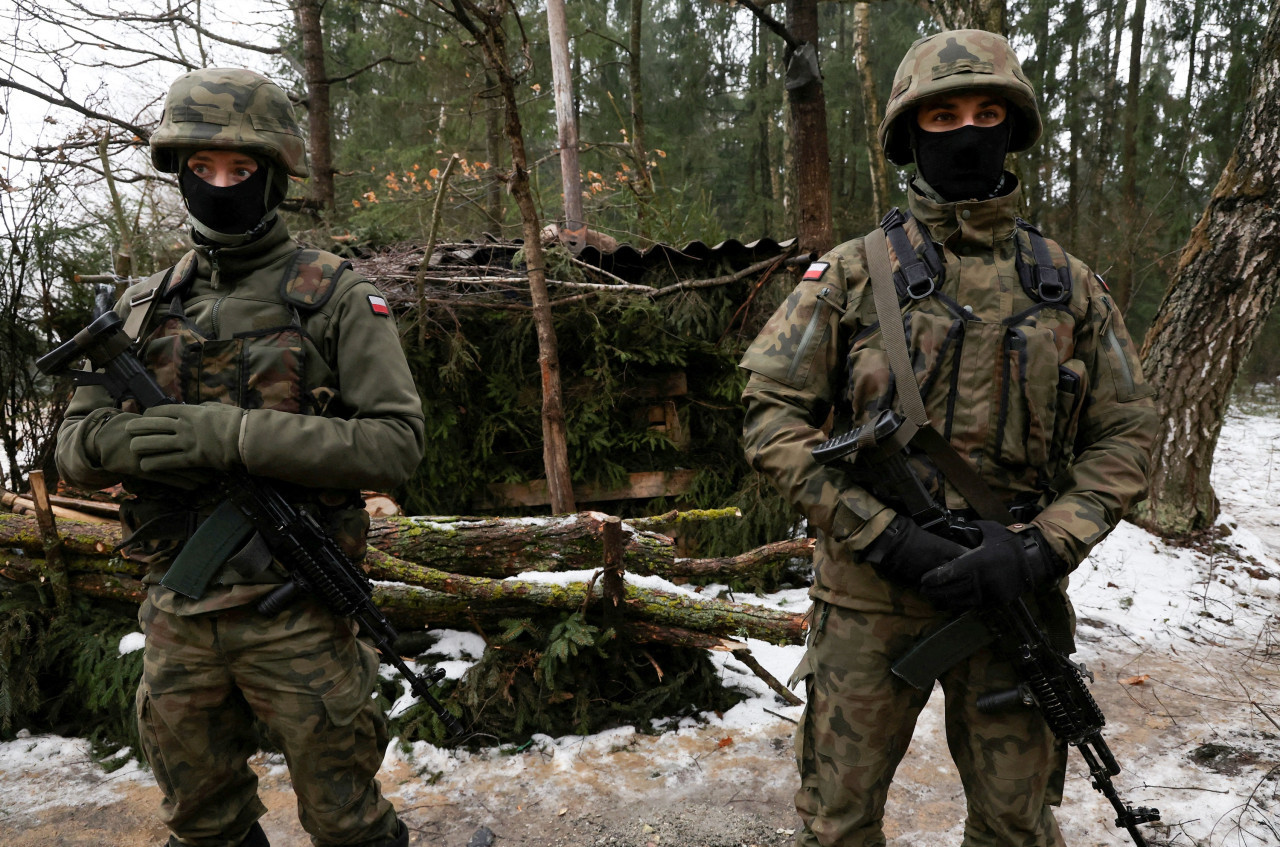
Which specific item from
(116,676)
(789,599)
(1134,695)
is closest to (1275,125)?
(1134,695)

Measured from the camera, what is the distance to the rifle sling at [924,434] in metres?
1.90

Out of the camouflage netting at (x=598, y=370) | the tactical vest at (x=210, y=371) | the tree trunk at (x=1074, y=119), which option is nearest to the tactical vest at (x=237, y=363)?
the tactical vest at (x=210, y=371)

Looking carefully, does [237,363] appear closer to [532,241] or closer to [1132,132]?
[532,241]

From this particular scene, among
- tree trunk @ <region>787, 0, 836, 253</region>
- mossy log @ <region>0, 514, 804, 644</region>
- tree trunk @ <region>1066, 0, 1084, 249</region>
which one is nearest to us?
mossy log @ <region>0, 514, 804, 644</region>

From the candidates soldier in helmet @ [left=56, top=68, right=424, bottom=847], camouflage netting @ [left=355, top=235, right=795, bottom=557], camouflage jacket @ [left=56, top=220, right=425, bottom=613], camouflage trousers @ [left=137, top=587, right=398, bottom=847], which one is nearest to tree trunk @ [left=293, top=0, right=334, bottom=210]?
camouflage netting @ [left=355, top=235, right=795, bottom=557]

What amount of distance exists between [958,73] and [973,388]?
84 cm

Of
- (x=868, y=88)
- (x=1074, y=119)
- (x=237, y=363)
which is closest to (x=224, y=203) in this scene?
(x=237, y=363)

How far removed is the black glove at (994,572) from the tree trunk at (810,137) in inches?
171

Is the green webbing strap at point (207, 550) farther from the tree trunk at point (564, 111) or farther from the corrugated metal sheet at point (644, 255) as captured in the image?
the tree trunk at point (564, 111)

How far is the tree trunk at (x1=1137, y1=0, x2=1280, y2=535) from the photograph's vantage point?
5.42 m

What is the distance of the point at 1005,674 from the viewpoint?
6.37 ft

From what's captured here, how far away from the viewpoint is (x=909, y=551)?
1798 mm

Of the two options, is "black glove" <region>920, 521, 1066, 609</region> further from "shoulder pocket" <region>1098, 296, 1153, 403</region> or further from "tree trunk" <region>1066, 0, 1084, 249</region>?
"tree trunk" <region>1066, 0, 1084, 249</region>

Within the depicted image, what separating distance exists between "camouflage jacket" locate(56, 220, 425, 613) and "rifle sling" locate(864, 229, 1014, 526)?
52.5 inches
